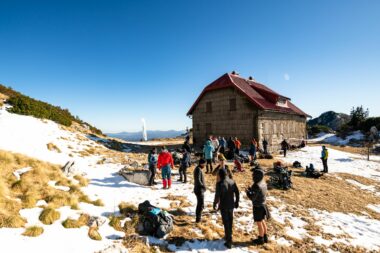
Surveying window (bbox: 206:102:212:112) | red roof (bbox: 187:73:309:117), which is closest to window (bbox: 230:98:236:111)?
red roof (bbox: 187:73:309:117)

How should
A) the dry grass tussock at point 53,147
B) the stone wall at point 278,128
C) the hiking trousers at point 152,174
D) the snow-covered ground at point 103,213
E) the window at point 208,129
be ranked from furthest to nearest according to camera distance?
the window at point 208,129 < the stone wall at point 278,128 < the dry grass tussock at point 53,147 < the hiking trousers at point 152,174 < the snow-covered ground at point 103,213

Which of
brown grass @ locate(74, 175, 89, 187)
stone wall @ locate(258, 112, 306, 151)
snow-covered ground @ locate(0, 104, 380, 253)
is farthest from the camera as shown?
stone wall @ locate(258, 112, 306, 151)

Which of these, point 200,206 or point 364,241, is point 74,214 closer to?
point 200,206

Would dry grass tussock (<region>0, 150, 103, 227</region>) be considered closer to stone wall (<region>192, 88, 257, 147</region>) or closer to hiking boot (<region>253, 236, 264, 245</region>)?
hiking boot (<region>253, 236, 264, 245</region>)

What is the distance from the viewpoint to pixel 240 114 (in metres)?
23.0

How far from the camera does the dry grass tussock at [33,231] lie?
4.98m

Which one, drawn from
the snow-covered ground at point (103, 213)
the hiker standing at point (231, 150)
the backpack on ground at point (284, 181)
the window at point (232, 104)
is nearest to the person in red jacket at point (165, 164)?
the snow-covered ground at point (103, 213)

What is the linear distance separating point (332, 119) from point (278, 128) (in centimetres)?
6187

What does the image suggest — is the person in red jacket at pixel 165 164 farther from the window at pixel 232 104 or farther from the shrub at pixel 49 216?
the window at pixel 232 104

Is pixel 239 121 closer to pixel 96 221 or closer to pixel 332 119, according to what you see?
pixel 96 221

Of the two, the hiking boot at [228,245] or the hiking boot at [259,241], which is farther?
the hiking boot at [259,241]

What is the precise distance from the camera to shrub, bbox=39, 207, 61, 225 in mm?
5611

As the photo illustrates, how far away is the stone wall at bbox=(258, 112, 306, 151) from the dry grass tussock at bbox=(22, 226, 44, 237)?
1988 centimetres

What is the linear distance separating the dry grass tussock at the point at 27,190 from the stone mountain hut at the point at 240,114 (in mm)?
18091
